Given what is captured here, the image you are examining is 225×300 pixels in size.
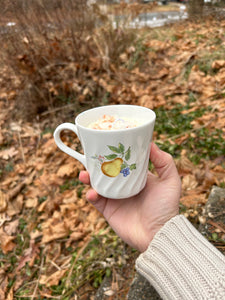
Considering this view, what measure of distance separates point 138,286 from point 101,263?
1.32 feet

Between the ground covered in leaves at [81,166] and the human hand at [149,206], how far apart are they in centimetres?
36

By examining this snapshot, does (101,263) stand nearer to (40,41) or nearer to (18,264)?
(18,264)

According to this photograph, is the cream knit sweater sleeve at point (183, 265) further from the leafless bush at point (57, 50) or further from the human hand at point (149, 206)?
the leafless bush at point (57, 50)

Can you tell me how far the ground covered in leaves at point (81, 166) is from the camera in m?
1.63

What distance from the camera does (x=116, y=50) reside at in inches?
135

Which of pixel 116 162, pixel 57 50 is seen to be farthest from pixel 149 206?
pixel 57 50

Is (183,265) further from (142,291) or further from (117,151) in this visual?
(117,151)

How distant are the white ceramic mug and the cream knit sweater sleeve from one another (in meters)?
0.27

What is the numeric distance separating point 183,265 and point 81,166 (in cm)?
164

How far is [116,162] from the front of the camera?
94 cm

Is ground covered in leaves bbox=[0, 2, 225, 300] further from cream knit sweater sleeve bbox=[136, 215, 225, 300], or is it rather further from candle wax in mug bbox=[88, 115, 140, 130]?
candle wax in mug bbox=[88, 115, 140, 130]

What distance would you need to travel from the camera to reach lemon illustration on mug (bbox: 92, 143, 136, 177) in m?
0.91

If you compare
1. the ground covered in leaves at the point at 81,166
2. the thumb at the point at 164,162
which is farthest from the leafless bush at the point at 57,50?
the thumb at the point at 164,162

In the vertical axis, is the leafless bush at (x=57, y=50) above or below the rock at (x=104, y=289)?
above
